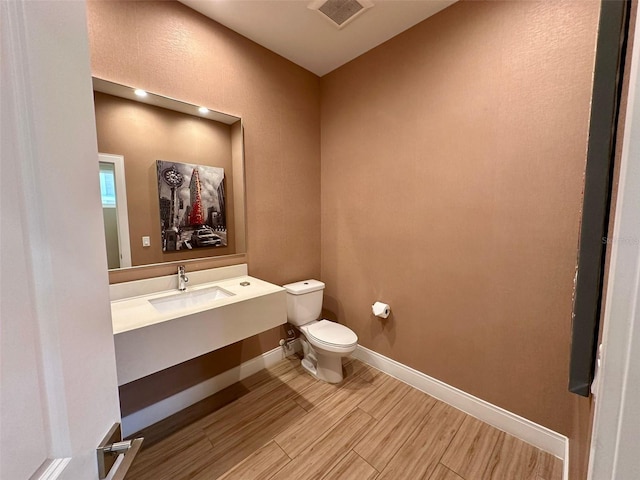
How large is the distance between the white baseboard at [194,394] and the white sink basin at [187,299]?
0.64 meters

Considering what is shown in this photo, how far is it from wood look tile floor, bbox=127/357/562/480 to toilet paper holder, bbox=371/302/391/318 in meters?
0.57

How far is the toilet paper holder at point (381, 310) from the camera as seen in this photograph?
2.12 metres

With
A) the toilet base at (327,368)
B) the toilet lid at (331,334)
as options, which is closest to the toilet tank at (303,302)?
the toilet lid at (331,334)

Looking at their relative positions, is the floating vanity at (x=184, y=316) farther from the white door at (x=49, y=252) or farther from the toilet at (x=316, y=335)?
the white door at (x=49, y=252)

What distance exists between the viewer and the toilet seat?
191 centimetres

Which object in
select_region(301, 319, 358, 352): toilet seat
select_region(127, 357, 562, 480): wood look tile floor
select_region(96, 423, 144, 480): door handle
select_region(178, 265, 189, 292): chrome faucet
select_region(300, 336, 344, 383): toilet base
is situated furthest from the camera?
select_region(300, 336, 344, 383): toilet base

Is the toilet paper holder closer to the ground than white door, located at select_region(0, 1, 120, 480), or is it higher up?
closer to the ground

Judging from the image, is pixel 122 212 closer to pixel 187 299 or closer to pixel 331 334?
pixel 187 299

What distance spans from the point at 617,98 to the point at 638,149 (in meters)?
0.31

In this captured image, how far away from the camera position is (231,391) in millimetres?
1975

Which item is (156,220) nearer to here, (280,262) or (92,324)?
(280,262)

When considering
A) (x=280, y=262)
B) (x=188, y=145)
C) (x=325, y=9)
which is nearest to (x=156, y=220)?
(x=188, y=145)

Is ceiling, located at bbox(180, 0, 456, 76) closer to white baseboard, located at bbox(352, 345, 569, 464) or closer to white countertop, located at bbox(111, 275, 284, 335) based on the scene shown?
white countertop, located at bbox(111, 275, 284, 335)

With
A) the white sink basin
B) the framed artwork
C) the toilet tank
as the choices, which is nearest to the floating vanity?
the white sink basin
